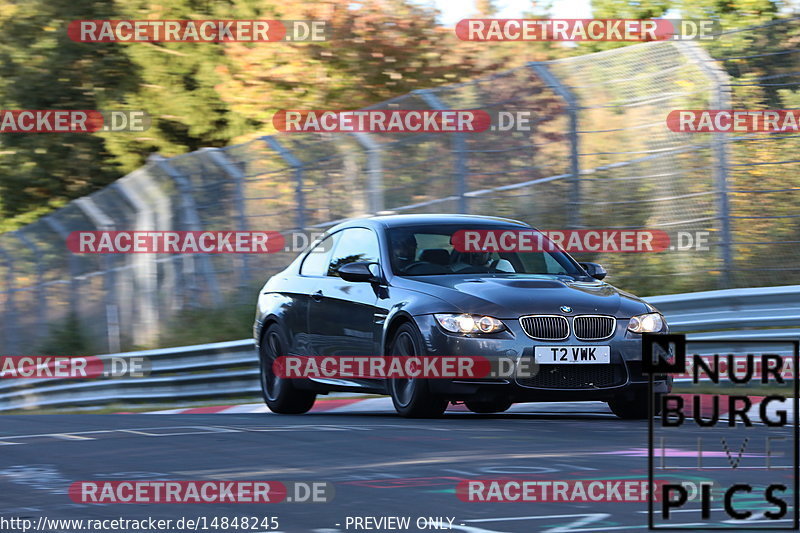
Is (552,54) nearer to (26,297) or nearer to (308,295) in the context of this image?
(26,297)

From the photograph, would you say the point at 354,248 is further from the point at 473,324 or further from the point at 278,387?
the point at 473,324

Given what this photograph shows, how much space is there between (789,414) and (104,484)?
5269mm

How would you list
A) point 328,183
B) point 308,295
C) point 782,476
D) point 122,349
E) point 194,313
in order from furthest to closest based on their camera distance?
point 122,349
point 194,313
point 328,183
point 308,295
point 782,476

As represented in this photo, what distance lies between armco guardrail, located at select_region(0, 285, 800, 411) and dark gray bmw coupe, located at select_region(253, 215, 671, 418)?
2.79 ft

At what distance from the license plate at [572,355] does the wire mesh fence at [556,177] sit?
4.22 metres

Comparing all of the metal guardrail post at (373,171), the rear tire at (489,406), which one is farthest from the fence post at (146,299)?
the rear tire at (489,406)

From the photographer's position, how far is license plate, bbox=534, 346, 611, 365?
1020 centimetres

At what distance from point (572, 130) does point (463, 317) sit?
19.5 feet

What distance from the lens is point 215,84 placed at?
32031 millimetres

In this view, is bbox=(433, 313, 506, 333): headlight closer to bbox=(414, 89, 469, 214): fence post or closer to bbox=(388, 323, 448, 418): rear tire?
bbox=(388, 323, 448, 418): rear tire

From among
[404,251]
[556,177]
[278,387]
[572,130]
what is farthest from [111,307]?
[404,251]

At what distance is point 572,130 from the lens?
623 inches

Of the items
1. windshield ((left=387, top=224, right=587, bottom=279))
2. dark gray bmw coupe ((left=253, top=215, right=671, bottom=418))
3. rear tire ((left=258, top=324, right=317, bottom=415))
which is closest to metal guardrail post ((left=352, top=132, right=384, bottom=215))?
rear tire ((left=258, top=324, right=317, bottom=415))

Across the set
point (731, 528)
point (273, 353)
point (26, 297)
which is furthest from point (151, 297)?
point (731, 528)
